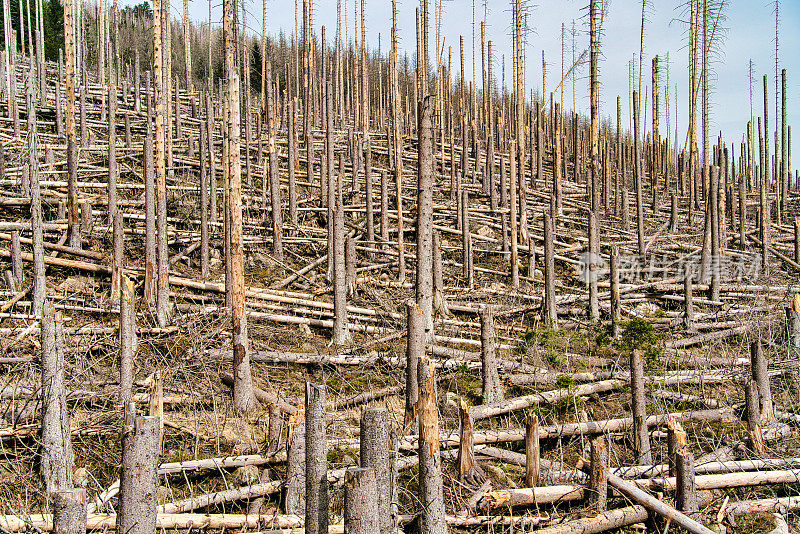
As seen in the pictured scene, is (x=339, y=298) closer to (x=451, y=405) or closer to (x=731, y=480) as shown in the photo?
(x=451, y=405)

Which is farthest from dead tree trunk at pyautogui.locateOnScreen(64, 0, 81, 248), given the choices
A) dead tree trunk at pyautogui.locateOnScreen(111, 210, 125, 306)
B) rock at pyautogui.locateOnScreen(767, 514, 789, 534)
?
rock at pyautogui.locateOnScreen(767, 514, 789, 534)

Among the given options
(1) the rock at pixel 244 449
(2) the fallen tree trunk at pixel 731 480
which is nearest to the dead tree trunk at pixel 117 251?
(1) the rock at pixel 244 449

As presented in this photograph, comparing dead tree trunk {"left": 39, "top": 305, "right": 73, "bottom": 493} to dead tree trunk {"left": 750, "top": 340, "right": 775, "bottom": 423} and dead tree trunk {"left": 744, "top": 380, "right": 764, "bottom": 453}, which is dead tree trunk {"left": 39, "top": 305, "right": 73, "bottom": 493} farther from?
dead tree trunk {"left": 750, "top": 340, "right": 775, "bottom": 423}

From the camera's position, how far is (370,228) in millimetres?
12641

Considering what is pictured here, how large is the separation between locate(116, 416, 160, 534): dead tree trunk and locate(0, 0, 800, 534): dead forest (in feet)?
0.04

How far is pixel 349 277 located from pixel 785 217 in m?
16.0

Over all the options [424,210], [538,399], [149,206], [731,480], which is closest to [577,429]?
[538,399]

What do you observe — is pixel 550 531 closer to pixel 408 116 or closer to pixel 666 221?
pixel 666 221

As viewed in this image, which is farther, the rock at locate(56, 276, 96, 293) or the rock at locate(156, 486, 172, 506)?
the rock at locate(56, 276, 96, 293)

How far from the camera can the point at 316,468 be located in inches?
135

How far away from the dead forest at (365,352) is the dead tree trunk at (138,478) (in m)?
0.01

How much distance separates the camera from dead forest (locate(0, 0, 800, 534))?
13.9 ft

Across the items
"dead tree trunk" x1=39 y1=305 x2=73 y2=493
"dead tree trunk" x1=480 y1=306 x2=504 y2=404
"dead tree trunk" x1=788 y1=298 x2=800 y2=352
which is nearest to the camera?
"dead tree trunk" x1=39 y1=305 x2=73 y2=493

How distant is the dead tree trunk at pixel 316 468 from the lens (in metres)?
3.42
